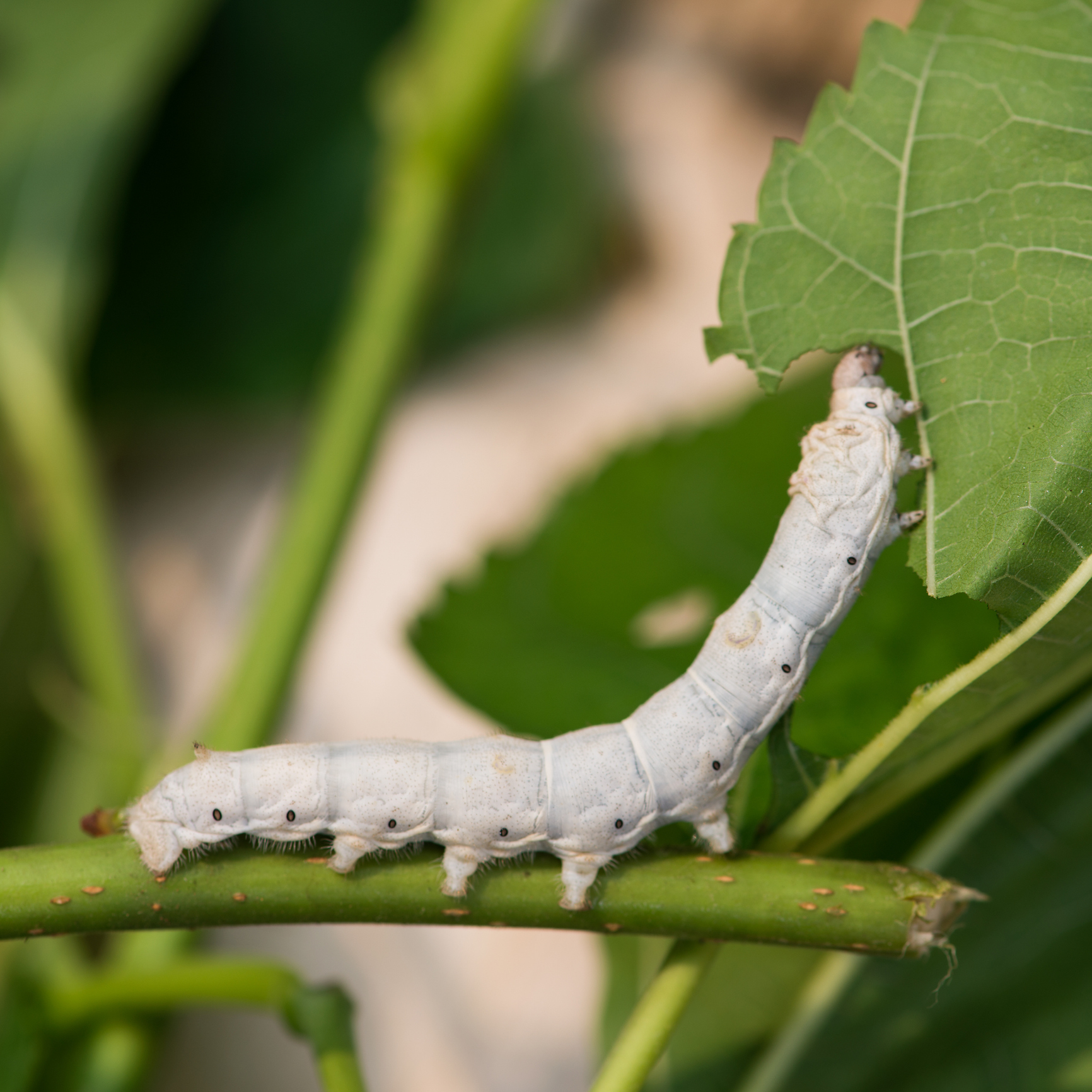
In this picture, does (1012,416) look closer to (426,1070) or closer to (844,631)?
(844,631)


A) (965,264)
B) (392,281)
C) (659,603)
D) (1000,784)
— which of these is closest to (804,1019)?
(1000,784)

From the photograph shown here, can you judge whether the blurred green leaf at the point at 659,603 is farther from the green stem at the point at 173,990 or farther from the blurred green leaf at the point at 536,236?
the blurred green leaf at the point at 536,236

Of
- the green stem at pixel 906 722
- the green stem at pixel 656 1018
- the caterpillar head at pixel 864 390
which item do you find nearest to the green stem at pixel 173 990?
the green stem at pixel 656 1018

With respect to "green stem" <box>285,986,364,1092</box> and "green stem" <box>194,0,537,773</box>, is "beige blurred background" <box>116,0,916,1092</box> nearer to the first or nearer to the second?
"green stem" <box>194,0,537,773</box>

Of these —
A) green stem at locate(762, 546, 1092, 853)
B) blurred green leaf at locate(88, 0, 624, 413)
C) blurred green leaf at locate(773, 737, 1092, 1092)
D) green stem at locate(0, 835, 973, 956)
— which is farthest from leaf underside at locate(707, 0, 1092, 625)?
blurred green leaf at locate(88, 0, 624, 413)

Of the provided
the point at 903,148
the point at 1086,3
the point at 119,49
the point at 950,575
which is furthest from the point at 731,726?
the point at 119,49

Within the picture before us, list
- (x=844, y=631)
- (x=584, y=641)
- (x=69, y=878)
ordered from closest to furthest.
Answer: (x=69, y=878)
(x=844, y=631)
(x=584, y=641)

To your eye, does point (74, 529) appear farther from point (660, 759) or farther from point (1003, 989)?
point (1003, 989)
